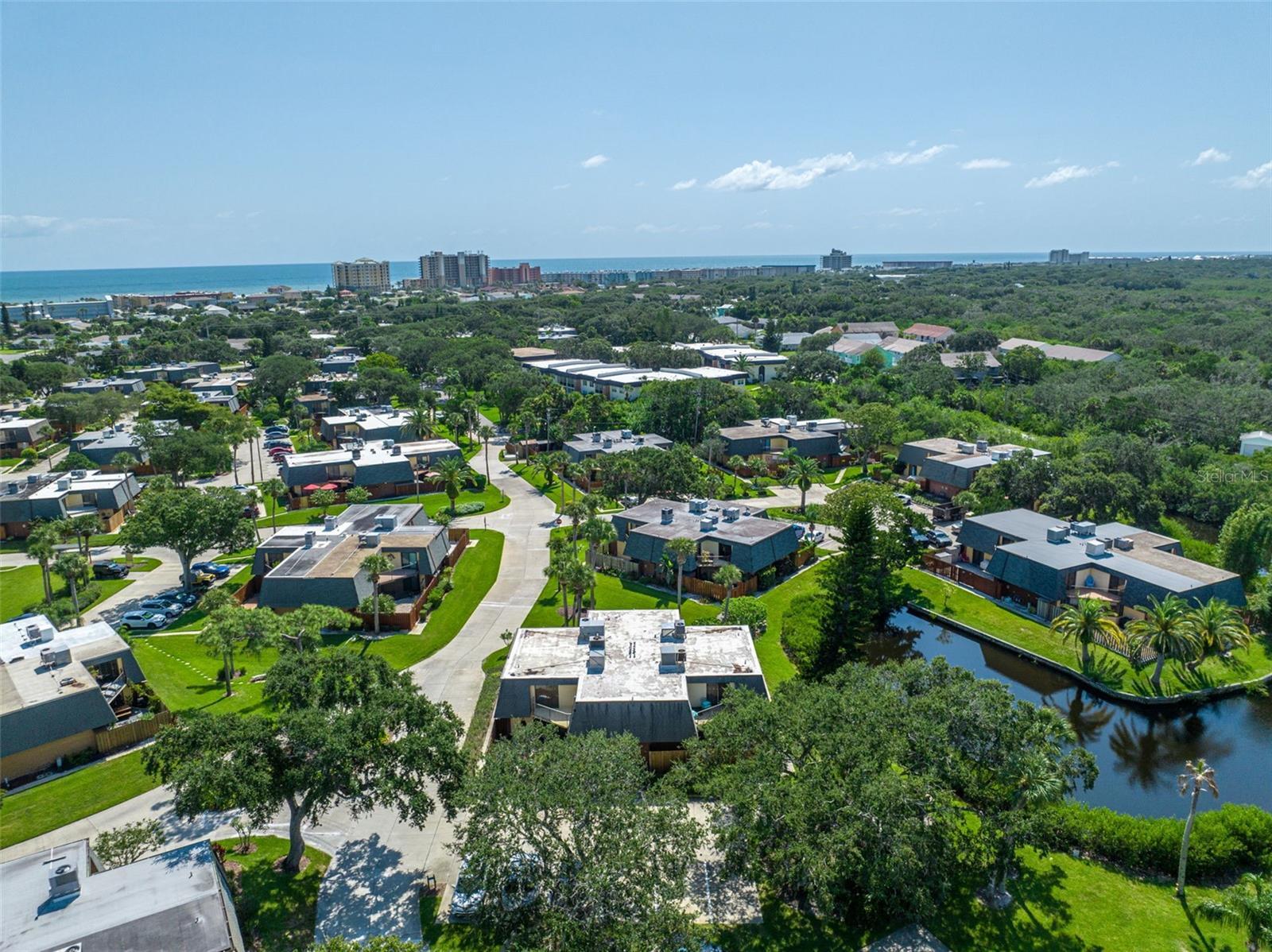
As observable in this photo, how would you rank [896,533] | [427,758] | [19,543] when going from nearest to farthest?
[427,758]
[896,533]
[19,543]

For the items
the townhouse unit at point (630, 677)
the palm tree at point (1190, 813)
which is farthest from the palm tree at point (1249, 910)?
the townhouse unit at point (630, 677)

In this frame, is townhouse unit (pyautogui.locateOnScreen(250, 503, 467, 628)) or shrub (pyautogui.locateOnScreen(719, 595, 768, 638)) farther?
townhouse unit (pyautogui.locateOnScreen(250, 503, 467, 628))

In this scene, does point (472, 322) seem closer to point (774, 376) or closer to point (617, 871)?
point (774, 376)

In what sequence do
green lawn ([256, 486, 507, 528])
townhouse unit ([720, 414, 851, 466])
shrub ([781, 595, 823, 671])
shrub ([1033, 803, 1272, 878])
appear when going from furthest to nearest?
1. townhouse unit ([720, 414, 851, 466])
2. green lawn ([256, 486, 507, 528])
3. shrub ([781, 595, 823, 671])
4. shrub ([1033, 803, 1272, 878])

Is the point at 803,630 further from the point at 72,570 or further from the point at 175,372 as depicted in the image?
the point at 175,372

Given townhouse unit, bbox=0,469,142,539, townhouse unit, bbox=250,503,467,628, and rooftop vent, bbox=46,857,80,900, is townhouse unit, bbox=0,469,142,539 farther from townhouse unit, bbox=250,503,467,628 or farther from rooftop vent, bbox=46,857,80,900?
rooftop vent, bbox=46,857,80,900

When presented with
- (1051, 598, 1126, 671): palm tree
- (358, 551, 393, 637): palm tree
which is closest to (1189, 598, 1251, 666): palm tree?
(1051, 598, 1126, 671): palm tree

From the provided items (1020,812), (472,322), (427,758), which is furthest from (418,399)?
(1020,812)
